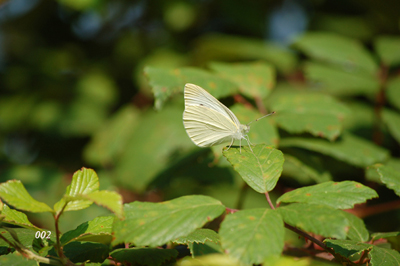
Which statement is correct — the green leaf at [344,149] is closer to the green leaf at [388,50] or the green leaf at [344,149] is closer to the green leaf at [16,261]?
the green leaf at [388,50]

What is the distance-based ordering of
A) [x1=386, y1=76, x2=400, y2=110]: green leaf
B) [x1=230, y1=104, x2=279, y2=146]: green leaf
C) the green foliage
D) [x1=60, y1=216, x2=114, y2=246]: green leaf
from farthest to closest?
[x1=386, y1=76, x2=400, y2=110]: green leaf → [x1=230, y1=104, x2=279, y2=146]: green leaf → [x1=60, y1=216, x2=114, y2=246]: green leaf → the green foliage

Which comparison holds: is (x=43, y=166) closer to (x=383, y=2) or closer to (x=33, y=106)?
(x=33, y=106)

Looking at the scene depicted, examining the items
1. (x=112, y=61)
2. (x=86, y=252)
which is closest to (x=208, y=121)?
(x=86, y=252)

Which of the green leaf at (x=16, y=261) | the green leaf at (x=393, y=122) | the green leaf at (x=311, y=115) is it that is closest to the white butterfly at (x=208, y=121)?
the green leaf at (x=311, y=115)

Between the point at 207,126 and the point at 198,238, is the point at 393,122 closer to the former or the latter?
the point at 207,126

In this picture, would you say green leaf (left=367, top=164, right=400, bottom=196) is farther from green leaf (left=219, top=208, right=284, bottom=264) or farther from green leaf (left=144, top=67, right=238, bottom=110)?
green leaf (left=144, top=67, right=238, bottom=110)

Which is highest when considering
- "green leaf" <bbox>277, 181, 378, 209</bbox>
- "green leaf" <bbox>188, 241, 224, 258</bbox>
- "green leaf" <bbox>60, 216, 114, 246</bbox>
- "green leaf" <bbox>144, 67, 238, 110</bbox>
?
"green leaf" <bbox>144, 67, 238, 110</bbox>

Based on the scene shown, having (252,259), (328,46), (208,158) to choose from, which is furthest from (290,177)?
(252,259)

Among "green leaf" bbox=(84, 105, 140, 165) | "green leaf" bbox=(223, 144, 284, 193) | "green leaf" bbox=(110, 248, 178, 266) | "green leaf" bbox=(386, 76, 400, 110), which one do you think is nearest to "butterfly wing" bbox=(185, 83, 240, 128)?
"green leaf" bbox=(223, 144, 284, 193)
